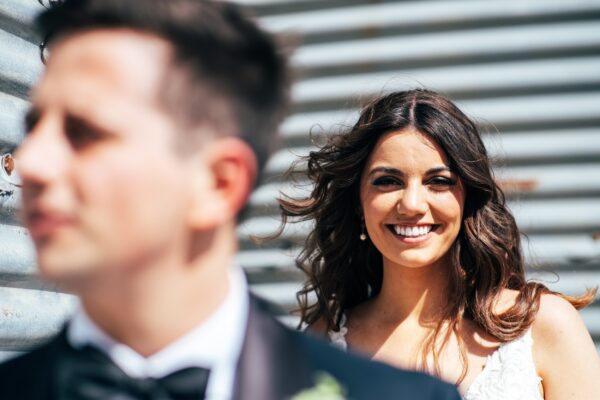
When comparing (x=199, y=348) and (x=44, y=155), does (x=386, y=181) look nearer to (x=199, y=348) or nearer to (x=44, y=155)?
(x=199, y=348)

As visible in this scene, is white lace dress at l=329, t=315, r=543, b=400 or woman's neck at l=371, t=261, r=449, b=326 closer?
white lace dress at l=329, t=315, r=543, b=400

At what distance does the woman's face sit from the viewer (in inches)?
125

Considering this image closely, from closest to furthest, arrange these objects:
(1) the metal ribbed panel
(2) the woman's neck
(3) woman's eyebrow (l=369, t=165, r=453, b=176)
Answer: (3) woman's eyebrow (l=369, t=165, r=453, b=176), (2) the woman's neck, (1) the metal ribbed panel

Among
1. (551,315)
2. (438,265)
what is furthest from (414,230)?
(551,315)

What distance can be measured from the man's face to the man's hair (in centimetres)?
3

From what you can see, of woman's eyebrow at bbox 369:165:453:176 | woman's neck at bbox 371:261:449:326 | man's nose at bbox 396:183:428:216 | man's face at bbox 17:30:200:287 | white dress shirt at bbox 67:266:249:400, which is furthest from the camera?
woman's neck at bbox 371:261:449:326

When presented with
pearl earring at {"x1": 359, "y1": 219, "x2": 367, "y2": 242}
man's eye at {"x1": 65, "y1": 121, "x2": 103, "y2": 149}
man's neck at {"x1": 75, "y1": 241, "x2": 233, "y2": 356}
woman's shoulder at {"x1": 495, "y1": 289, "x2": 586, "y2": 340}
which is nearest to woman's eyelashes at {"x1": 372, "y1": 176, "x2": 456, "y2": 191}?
pearl earring at {"x1": 359, "y1": 219, "x2": 367, "y2": 242}

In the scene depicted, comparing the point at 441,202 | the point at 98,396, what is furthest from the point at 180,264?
the point at 441,202

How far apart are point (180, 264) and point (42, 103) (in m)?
0.31

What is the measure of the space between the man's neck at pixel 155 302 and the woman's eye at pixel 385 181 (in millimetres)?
1917

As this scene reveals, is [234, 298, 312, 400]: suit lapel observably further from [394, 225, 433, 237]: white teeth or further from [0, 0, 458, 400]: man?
[394, 225, 433, 237]: white teeth

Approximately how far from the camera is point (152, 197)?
1.31 m

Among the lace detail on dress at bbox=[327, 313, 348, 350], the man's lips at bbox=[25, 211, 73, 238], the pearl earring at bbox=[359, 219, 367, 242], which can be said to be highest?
the man's lips at bbox=[25, 211, 73, 238]

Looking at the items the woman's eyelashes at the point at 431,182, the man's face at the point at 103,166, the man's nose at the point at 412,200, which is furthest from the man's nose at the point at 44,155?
the woman's eyelashes at the point at 431,182
